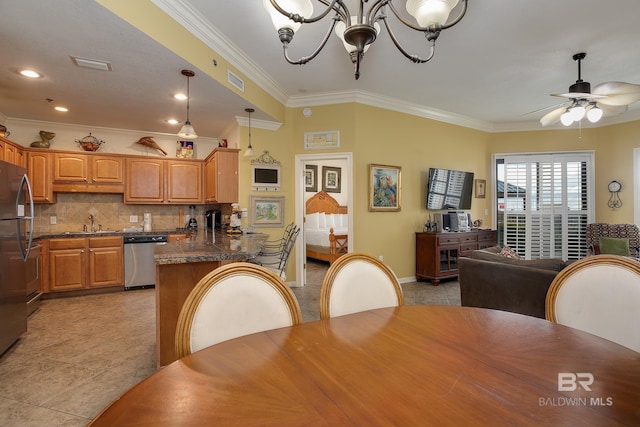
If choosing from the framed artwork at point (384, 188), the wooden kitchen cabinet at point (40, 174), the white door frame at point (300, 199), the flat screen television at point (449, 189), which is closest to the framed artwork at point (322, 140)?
the white door frame at point (300, 199)

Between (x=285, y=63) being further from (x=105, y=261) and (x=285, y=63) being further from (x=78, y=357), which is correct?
(x=105, y=261)

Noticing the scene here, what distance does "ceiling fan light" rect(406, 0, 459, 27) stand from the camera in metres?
1.43

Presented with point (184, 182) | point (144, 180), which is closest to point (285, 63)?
point (184, 182)

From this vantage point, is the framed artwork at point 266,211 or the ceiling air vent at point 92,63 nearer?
the ceiling air vent at point 92,63

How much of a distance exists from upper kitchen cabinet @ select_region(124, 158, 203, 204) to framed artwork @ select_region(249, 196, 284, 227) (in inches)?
50.3

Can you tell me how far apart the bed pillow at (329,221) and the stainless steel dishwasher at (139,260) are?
3.65 m

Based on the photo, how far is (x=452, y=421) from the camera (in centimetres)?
60

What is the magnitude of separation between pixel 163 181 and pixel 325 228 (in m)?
3.54

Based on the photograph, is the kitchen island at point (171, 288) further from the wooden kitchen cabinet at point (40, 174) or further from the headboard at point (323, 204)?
the headboard at point (323, 204)

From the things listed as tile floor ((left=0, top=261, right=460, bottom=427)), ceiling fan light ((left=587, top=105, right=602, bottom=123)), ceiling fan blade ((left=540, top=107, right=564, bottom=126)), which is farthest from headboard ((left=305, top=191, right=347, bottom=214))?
ceiling fan light ((left=587, top=105, right=602, bottom=123))

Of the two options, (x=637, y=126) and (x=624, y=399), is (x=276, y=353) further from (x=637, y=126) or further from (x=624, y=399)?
(x=637, y=126)

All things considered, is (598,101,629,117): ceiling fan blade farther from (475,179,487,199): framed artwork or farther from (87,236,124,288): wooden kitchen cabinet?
(87,236,124,288): wooden kitchen cabinet

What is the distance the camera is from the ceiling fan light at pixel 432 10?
1.43 m

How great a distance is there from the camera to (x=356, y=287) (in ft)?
4.65
